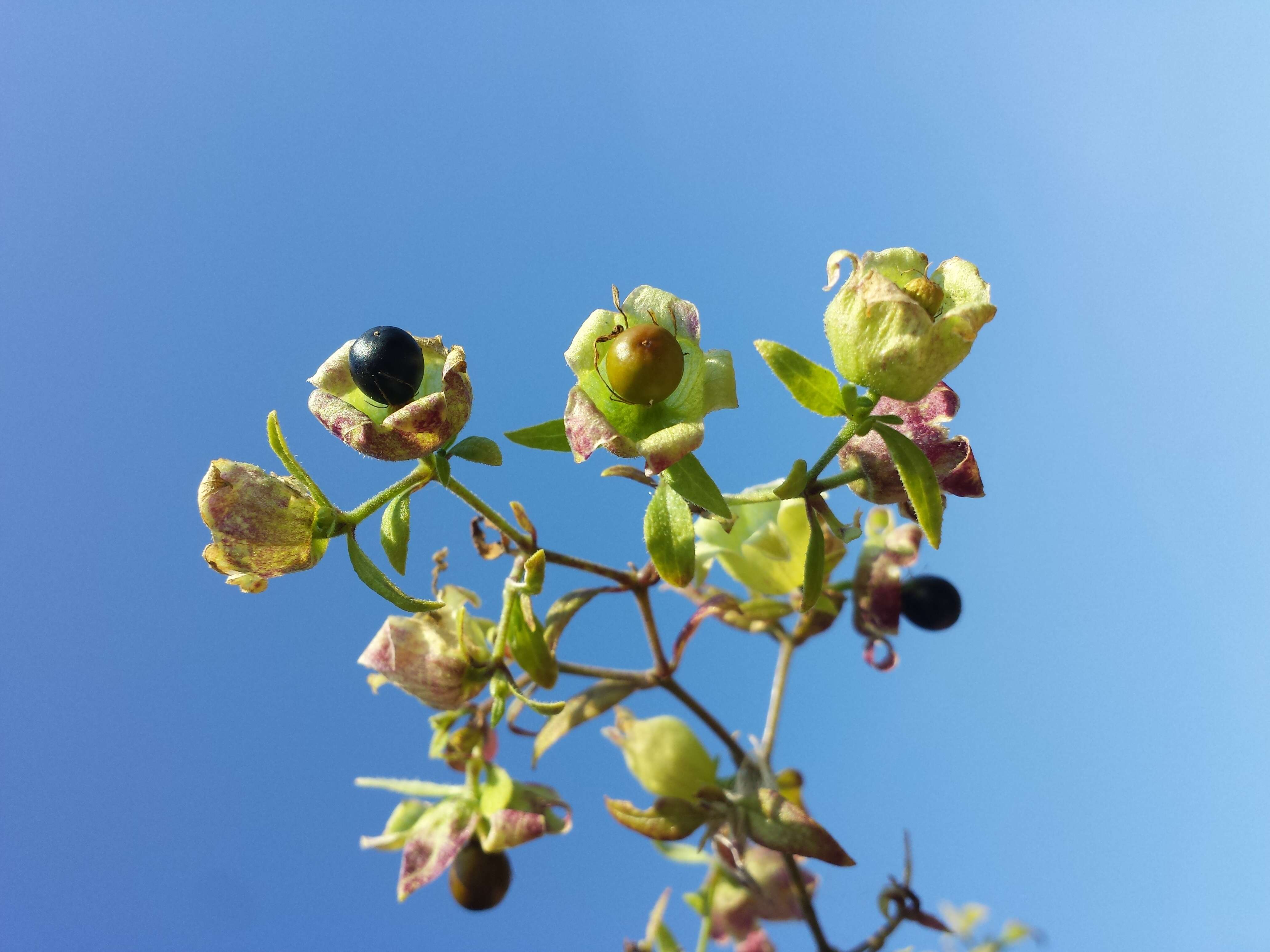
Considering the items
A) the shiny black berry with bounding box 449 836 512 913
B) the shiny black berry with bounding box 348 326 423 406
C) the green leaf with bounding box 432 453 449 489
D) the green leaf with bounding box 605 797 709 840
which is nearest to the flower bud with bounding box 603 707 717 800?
the green leaf with bounding box 605 797 709 840

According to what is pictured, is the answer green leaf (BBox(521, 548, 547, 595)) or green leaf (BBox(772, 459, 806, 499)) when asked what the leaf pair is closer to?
green leaf (BBox(772, 459, 806, 499))

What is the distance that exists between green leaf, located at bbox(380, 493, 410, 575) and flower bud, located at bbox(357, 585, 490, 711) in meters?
0.37

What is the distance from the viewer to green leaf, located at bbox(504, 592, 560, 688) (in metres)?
1.86

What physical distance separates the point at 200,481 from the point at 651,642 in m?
1.09

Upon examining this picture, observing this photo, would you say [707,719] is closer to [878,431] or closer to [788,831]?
[788,831]

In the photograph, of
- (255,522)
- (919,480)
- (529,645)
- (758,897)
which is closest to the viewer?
(255,522)

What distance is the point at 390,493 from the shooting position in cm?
162

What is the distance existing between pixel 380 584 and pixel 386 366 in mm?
377

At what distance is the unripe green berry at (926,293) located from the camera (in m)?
1.59

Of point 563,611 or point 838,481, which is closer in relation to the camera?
point 838,481

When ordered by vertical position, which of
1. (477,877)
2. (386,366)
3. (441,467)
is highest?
(386,366)

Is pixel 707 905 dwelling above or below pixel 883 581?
below

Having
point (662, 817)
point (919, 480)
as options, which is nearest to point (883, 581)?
point (662, 817)

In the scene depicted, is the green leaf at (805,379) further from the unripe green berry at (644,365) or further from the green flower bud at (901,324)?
the unripe green berry at (644,365)
